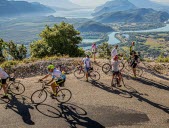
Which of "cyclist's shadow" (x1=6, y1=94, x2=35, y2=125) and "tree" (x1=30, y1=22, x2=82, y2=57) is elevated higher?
"tree" (x1=30, y1=22, x2=82, y2=57)

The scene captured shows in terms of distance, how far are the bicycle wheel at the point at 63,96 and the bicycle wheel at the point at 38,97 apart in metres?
0.96

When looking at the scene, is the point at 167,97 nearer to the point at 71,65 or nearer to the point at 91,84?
the point at 91,84

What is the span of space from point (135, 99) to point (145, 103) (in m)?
0.84

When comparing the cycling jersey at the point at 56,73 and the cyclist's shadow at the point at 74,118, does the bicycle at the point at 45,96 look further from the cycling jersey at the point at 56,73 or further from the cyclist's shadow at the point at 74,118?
the cycling jersey at the point at 56,73

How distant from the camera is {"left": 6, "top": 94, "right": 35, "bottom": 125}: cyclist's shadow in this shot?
14.9 metres

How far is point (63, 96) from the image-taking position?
55.8 ft

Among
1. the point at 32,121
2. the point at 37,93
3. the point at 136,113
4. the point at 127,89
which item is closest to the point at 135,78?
the point at 127,89

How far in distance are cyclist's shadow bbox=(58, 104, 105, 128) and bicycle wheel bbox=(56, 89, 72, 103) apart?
0.75m

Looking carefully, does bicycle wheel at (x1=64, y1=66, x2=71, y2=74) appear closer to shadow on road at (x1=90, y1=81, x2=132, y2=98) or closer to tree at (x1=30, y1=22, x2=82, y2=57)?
shadow on road at (x1=90, y1=81, x2=132, y2=98)

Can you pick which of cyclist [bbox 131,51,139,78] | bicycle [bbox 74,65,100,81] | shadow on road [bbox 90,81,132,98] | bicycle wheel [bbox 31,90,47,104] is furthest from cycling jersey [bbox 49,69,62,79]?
cyclist [bbox 131,51,139,78]

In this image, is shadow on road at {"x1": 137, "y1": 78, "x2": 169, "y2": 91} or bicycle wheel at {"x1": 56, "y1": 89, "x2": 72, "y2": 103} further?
shadow on road at {"x1": 137, "y1": 78, "x2": 169, "y2": 91}

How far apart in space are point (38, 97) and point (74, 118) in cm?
341

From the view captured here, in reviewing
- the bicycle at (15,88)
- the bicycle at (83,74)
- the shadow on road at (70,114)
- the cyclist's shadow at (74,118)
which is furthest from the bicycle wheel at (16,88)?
the bicycle at (83,74)

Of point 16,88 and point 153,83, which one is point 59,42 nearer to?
point 153,83
